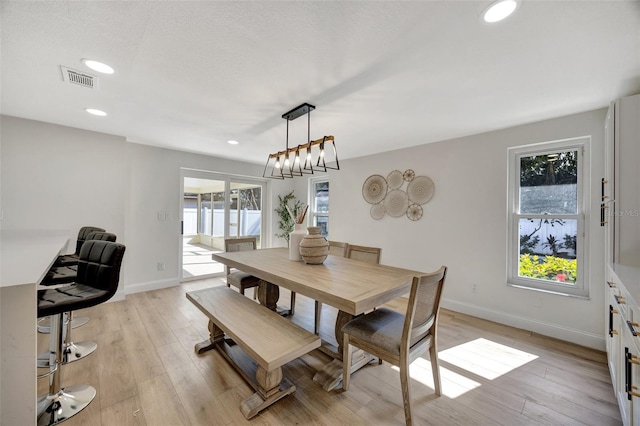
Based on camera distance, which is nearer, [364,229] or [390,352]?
[390,352]

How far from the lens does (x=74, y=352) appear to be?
211 centimetres

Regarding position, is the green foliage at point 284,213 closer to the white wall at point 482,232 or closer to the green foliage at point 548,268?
the white wall at point 482,232

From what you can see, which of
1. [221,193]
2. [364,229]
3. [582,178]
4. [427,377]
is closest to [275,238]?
[221,193]

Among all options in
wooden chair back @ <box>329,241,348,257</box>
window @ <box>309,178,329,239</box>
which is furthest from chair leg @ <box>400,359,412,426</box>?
window @ <box>309,178,329,239</box>

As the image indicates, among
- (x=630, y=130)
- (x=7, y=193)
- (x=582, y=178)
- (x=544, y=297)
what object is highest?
(x=630, y=130)

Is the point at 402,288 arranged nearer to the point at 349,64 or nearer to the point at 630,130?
the point at 349,64

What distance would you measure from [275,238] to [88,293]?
13.4 feet

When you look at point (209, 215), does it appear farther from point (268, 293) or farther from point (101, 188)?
point (268, 293)

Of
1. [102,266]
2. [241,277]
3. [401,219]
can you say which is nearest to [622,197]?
[401,219]

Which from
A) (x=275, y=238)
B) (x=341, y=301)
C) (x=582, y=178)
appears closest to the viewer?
(x=341, y=301)

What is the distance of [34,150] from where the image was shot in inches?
114

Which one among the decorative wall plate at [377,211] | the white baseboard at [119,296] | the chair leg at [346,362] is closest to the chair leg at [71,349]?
the white baseboard at [119,296]

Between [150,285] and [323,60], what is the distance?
13.6 ft

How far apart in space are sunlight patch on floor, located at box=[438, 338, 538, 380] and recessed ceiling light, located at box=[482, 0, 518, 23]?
8.02ft
